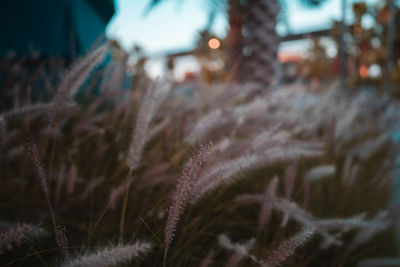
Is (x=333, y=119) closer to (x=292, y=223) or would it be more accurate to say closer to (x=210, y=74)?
(x=292, y=223)

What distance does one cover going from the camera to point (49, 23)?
183 centimetres

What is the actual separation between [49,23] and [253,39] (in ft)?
6.39

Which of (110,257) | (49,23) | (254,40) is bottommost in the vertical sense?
(110,257)

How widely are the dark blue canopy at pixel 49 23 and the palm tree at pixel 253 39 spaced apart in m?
1.43

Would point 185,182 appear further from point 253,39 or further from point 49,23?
point 253,39

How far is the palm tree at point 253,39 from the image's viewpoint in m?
2.95

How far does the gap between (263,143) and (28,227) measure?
2.09ft

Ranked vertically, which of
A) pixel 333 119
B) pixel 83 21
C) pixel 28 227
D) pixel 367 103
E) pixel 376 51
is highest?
pixel 83 21

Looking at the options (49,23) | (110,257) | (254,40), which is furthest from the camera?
(254,40)

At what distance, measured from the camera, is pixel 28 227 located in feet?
1.35

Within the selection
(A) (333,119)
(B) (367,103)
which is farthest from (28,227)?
(B) (367,103)

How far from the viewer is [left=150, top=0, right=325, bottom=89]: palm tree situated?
295cm

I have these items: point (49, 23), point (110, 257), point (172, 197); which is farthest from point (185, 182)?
point (49, 23)

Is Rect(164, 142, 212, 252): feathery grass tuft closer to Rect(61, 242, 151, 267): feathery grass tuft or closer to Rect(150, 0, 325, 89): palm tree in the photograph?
Rect(61, 242, 151, 267): feathery grass tuft
